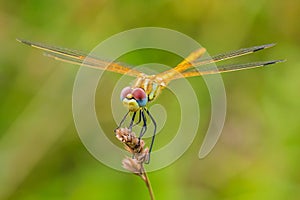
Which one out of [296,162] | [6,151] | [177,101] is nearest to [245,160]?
[296,162]

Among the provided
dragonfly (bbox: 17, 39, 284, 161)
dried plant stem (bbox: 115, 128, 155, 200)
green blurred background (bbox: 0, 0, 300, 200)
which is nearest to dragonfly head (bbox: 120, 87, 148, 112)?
dragonfly (bbox: 17, 39, 284, 161)

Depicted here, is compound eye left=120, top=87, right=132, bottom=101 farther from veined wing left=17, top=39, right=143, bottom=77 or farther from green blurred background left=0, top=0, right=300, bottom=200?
green blurred background left=0, top=0, right=300, bottom=200

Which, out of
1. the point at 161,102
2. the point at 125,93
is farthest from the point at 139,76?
the point at 161,102

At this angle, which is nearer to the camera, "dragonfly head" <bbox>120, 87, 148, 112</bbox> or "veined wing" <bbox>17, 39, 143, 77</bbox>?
"dragonfly head" <bbox>120, 87, 148, 112</bbox>

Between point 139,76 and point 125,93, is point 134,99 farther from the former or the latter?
point 139,76

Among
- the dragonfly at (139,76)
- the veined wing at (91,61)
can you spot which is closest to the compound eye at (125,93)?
the dragonfly at (139,76)
